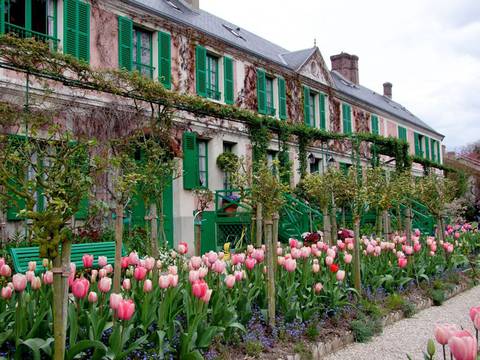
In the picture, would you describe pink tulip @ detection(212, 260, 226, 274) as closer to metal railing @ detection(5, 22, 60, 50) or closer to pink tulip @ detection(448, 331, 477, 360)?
pink tulip @ detection(448, 331, 477, 360)

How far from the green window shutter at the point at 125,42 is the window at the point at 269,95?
576 centimetres

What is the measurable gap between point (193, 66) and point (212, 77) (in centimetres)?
105

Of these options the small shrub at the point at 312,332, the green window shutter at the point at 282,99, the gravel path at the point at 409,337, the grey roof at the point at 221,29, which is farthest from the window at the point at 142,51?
the small shrub at the point at 312,332

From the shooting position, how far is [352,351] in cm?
446

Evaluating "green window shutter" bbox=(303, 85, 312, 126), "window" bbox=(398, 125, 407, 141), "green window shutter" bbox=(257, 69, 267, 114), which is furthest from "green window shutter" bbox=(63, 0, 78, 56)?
"window" bbox=(398, 125, 407, 141)

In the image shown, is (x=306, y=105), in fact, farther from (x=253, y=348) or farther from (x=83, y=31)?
(x=253, y=348)

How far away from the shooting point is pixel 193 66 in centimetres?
1305

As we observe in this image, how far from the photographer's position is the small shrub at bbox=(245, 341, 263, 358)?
12.1 ft

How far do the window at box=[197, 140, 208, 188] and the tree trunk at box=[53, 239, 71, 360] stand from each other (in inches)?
413

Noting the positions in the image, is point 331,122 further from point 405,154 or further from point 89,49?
point 89,49

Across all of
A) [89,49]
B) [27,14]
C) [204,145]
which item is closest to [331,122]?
[204,145]

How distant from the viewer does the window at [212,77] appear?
1380 cm

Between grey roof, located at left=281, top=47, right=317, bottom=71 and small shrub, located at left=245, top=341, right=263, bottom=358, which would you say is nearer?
small shrub, located at left=245, top=341, right=263, bottom=358

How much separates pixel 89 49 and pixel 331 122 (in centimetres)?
1133
